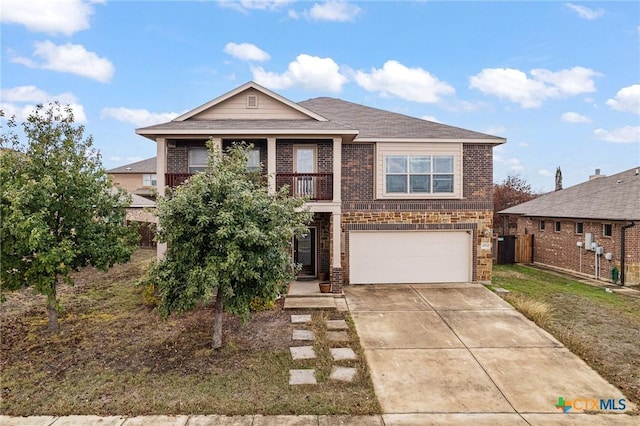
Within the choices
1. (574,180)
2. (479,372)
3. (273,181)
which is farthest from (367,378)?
(574,180)

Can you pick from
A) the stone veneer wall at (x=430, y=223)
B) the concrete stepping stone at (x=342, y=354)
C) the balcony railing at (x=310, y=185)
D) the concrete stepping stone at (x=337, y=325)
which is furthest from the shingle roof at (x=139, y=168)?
the concrete stepping stone at (x=342, y=354)

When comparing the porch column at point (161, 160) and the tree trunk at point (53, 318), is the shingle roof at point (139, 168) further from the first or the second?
the tree trunk at point (53, 318)

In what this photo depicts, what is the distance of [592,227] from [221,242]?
1626 centimetres

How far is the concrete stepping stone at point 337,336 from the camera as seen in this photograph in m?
7.63

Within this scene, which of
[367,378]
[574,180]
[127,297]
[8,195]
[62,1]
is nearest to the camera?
[367,378]

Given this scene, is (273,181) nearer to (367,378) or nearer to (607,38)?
(367,378)

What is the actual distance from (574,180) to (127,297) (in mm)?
48106

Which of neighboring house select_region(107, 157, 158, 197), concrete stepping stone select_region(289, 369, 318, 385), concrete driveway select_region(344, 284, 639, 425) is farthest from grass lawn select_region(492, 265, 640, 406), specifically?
neighboring house select_region(107, 157, 158, 197)

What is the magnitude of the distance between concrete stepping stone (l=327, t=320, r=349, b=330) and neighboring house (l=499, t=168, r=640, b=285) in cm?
1245

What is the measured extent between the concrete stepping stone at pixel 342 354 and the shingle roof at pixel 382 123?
293 inches

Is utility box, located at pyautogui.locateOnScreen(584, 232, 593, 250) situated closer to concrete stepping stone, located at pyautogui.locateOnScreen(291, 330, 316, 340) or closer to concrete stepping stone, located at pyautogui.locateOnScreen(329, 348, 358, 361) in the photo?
concrete stepping stone, located at pyautogui.locateOnScreen(329, 348, 358, 361)

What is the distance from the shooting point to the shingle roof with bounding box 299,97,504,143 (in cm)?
1250

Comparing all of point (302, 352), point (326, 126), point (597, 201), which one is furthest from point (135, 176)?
point (597, 201)

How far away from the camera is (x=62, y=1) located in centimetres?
984
